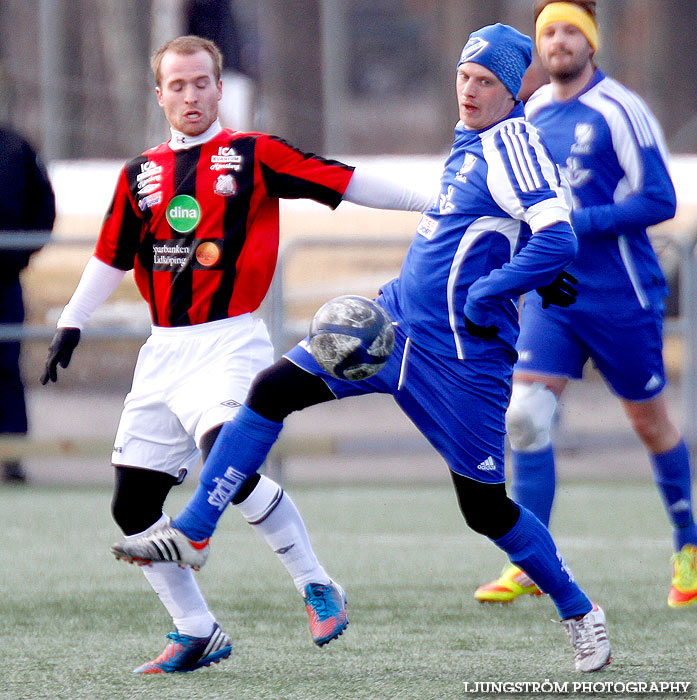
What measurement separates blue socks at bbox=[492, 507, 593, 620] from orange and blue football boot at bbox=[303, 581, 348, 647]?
51 cm

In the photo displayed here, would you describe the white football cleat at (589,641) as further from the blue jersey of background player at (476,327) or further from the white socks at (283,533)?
the white socks at (283,533)

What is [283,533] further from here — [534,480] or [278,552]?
[534,480]

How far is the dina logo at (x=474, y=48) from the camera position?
4484 mm

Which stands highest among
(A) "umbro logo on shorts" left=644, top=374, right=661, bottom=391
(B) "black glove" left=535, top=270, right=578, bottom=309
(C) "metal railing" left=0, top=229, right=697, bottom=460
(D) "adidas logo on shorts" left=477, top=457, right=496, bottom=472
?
(B) "black glove" left=535, top=270, right=578, bottom=309

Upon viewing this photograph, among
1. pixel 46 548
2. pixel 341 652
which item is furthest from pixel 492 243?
pixel 46 548

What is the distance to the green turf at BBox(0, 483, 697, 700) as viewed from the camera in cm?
443

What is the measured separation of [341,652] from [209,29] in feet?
30.8

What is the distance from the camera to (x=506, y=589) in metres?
5.77

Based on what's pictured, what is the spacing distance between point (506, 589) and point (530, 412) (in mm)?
676

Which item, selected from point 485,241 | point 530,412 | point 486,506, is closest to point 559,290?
point 485,241

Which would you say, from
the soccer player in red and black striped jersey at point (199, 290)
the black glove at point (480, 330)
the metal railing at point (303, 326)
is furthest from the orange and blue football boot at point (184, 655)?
the metal railing at point (303, 326)

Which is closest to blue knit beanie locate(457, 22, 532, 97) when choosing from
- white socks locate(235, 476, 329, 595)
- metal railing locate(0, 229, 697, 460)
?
white socks locate(235, 476, 329, 595)

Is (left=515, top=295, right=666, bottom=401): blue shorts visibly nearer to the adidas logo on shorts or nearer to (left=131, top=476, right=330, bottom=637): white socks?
the adidas logo on shorts

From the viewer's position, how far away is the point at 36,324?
9.95 metres
